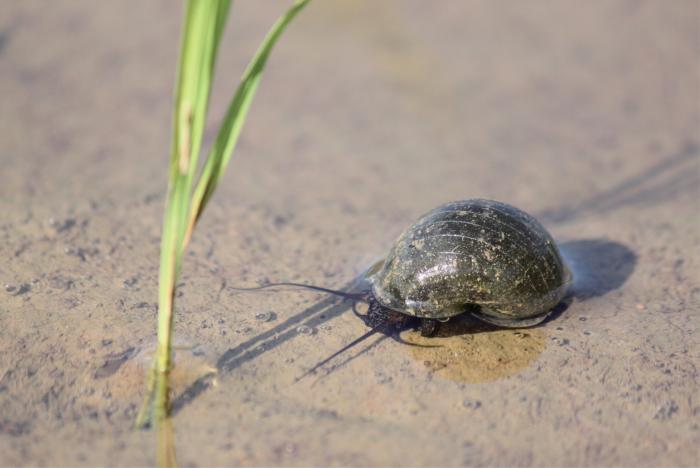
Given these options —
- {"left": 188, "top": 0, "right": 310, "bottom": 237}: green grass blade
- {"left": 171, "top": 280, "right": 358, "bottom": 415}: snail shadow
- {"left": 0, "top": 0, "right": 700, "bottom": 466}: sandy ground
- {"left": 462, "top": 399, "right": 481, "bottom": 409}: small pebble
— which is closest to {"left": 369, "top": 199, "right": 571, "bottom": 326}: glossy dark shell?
{"left": 0, "top": 0, "right": 700, "bottom": 466}: sandy ground

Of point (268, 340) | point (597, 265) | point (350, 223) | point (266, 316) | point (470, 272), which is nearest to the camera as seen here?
point (470, 272)

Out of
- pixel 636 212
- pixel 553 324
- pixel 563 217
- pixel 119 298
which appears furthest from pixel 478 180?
pixel 119 298

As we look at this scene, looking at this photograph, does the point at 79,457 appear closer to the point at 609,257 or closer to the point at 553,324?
the point at 553,324

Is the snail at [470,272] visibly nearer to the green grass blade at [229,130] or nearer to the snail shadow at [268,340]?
the snail shadow at [268,340]

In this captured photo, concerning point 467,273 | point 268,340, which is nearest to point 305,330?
point 268,340

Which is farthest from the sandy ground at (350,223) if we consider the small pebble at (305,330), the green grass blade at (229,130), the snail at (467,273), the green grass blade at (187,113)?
the green grass blade at (229,130)

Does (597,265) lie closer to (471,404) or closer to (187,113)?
(471,404)

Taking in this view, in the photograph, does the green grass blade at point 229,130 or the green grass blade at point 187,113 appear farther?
the green grass blade at point 229,130
